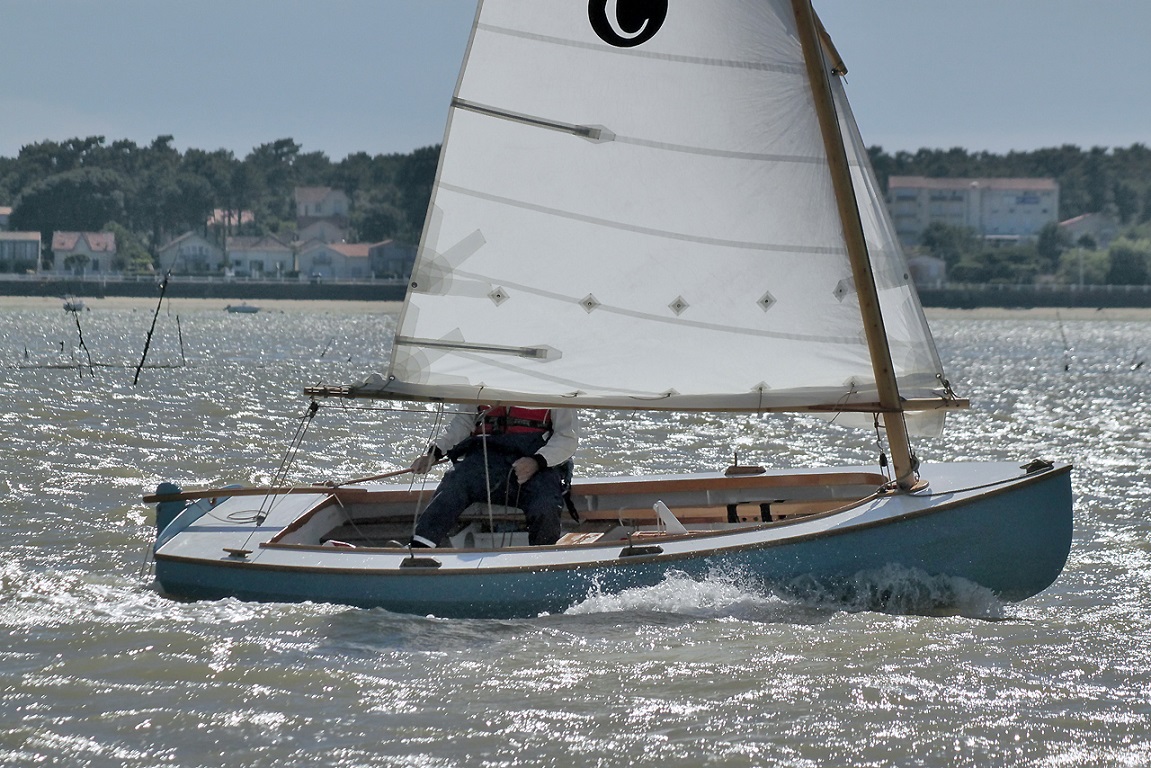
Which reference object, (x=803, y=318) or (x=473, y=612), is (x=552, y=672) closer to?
(x=473, y=612)

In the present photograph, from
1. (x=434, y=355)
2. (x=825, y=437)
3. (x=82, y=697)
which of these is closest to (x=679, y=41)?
(x=434, y=355)

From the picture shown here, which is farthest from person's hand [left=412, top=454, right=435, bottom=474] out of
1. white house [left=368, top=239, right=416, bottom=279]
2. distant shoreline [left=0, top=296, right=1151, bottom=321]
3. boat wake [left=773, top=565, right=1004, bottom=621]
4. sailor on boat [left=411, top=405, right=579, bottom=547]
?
white house [left=368, top=239, right=416, bottom=279]

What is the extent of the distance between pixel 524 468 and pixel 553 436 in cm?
26

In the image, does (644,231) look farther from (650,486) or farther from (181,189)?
(181,189)

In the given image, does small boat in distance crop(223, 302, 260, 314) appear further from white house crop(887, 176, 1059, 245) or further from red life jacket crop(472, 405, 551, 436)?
red life jacket crop(472, 405, 551, 436)

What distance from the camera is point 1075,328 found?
251 feet

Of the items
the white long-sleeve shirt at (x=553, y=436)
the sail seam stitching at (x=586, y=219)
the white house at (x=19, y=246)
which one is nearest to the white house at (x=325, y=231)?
the white house at (x=19, y=246)

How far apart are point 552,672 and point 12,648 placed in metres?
2.46

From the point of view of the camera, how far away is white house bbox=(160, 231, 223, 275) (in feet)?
336

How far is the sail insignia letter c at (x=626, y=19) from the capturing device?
7.07m

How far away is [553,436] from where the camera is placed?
7.50m

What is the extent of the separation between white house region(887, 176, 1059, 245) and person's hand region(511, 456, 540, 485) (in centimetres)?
12151

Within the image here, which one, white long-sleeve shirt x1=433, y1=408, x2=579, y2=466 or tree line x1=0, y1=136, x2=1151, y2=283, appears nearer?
white long-sleeve shirt x1=433, y1=408, x2=579, y2=466

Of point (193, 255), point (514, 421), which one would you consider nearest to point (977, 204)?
→ point (193, 255)
